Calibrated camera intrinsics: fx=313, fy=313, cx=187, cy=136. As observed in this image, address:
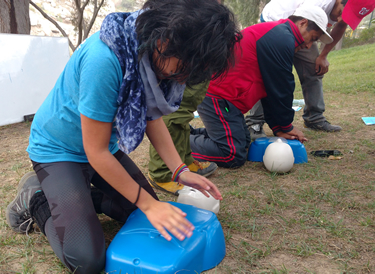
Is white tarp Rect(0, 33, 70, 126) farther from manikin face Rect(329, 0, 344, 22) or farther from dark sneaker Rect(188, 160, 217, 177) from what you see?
manikin face Rect(329, 0, 344, 22)

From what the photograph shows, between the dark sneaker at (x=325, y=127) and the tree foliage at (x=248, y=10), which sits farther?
the tree foliage at (x=248, y=10)

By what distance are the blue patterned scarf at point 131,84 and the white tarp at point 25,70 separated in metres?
3.52

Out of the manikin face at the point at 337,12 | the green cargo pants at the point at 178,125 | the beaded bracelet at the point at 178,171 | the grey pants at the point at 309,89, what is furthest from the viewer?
the grey pants at the point at 309,89

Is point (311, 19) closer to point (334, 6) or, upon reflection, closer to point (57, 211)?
point (334, 6)

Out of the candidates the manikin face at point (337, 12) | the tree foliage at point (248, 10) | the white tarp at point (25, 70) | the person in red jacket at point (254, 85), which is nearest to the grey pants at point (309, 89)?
the manikin face at point (337, 12)

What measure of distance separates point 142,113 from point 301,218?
45.6 inches

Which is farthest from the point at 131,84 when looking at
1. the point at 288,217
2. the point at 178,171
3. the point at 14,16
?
the point at 14,16

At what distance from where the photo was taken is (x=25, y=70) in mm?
4328

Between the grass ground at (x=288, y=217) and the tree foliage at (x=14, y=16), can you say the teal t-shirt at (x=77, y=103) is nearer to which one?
the grass ground at (x=288, y=217)

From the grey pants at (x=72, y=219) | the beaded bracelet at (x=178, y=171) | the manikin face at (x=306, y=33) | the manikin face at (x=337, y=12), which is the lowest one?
the grey pants at (x=72, y=219)

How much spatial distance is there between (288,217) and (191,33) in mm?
1298

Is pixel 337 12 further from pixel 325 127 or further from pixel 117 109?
pixel 117 109

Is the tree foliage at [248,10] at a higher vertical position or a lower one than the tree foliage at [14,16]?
lower

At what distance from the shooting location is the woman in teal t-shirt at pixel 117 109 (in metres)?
1.09
